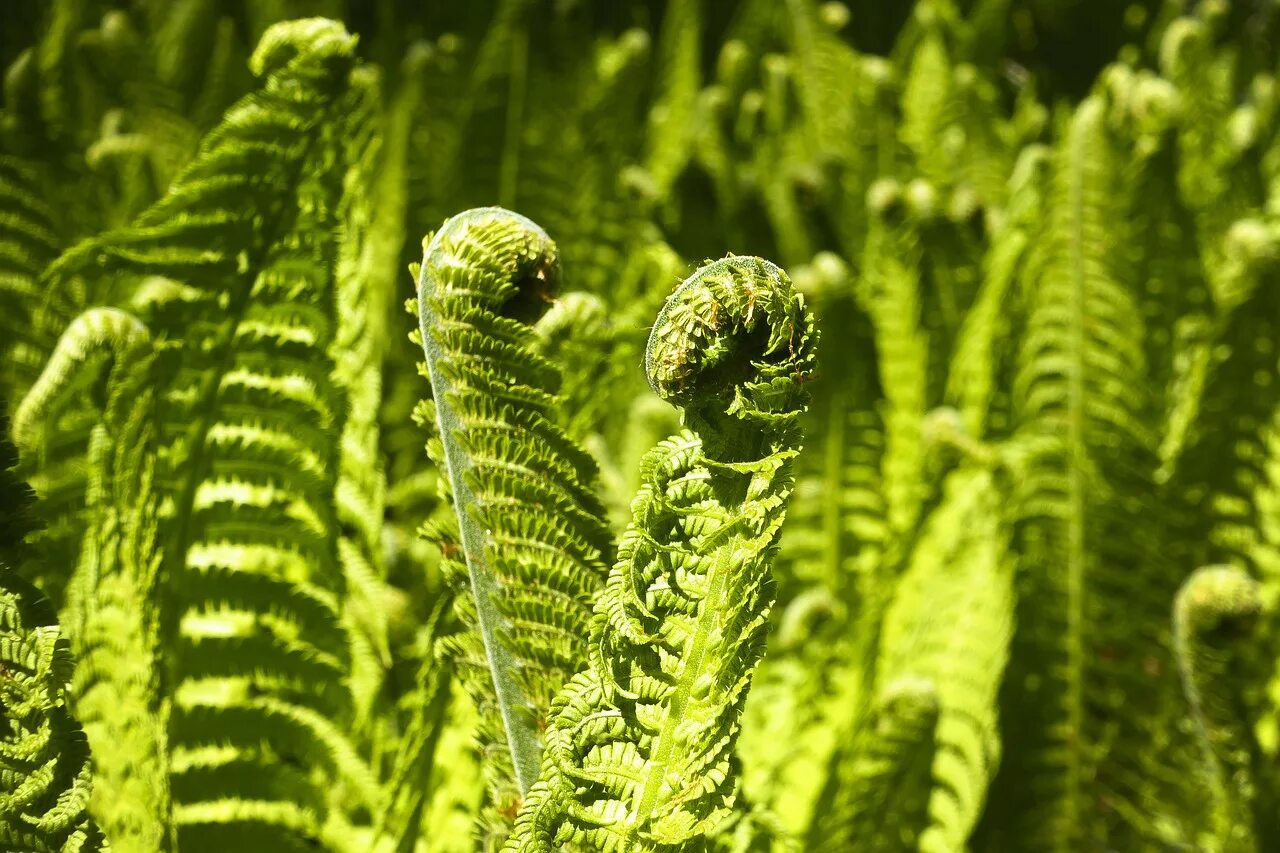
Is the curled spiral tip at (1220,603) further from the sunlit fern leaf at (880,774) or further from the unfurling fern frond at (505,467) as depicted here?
the unfurling fern frond at (505,467)

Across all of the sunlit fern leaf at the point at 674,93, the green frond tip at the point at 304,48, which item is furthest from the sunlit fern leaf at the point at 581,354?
the sunlit fern leaf at the point at 674,93

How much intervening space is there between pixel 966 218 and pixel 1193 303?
0.63ft

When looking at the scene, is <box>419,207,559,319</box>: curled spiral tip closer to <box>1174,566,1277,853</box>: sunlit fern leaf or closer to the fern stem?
the fern stem

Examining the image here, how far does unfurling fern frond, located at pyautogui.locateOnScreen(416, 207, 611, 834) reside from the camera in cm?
30

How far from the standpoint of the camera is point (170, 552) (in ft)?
1.32

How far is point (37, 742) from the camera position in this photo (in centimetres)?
27

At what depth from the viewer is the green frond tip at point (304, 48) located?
39 centimetres

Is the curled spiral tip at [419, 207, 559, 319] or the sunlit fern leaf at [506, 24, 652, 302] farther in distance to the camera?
the sunlit fern leaf at [506, 24, 652, 302]

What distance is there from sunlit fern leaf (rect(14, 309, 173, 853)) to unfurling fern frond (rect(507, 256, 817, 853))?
147 millimetres

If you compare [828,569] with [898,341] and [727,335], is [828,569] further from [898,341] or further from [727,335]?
[727,335]

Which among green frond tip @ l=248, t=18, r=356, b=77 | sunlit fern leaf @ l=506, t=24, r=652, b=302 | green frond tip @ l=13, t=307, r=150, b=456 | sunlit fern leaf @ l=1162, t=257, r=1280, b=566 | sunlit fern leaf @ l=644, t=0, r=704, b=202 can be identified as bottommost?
green frond tip @ l=13, t=307, r=150, b=456

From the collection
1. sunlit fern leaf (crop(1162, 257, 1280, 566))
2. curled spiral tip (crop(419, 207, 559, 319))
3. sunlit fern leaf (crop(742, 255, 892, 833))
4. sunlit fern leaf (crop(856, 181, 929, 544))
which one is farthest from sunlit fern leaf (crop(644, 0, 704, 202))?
curled spiral tip (crop(419, 207, 559, 319))

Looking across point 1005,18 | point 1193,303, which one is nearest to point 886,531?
point 1193,303

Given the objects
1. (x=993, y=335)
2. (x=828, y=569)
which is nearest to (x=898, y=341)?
(x=993, y=335)
